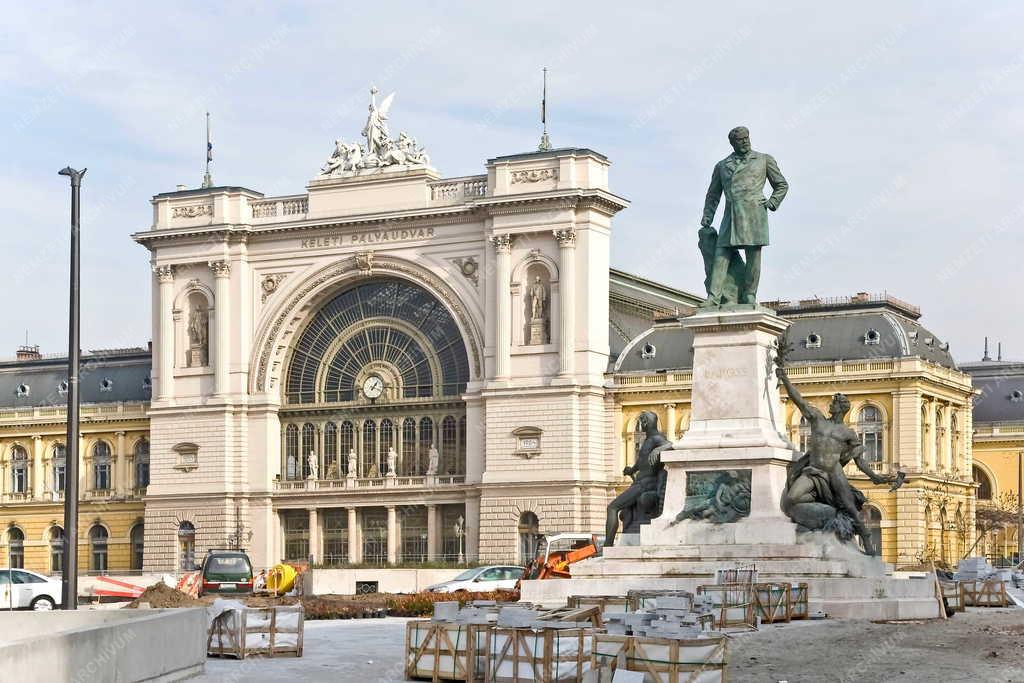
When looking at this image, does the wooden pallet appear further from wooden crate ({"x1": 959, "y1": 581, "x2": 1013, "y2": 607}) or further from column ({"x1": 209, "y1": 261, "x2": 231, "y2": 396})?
column ({"x1": 209, "y1": 261, "x2": 231, "y2": 396})

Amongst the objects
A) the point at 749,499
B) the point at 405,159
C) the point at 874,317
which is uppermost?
the point at 405,159

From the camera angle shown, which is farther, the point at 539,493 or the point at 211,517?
the point at 211,517

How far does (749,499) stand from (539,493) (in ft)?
161

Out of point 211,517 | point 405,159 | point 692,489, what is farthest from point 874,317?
point 692,489

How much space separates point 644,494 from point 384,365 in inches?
2112

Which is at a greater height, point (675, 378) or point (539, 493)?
point (675, 378)

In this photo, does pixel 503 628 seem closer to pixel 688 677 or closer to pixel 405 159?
pixel 688 677

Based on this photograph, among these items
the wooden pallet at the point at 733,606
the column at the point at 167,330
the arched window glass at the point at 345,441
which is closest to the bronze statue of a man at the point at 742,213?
the wooden pallet at the point at 733,606

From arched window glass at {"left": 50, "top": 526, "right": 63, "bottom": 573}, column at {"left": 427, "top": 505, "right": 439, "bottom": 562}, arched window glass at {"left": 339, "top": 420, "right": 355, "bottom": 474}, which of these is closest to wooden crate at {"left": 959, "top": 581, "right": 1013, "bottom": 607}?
column at {"left": 427, "top": 505, "right": 439, "bottom": 562}

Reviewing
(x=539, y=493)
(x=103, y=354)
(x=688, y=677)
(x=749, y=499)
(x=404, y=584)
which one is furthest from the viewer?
(x=103, y=354)

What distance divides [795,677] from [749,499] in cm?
1125

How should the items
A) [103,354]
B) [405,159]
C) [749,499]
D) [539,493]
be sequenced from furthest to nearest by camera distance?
[103,354] → [405,159] → [539,493] → [749,499]

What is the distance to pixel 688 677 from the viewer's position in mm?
19906

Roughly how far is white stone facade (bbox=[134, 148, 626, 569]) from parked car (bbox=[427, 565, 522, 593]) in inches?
918
